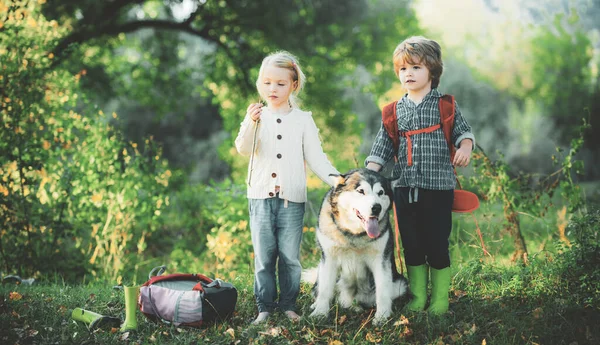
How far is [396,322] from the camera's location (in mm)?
3102

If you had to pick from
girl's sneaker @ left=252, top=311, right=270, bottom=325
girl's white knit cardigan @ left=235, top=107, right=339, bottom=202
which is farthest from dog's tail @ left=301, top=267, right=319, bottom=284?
girl's white knit cardigan @ left=235, top=107, right=339, bottom=202

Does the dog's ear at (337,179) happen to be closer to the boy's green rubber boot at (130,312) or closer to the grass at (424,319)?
the grass at (424,319)

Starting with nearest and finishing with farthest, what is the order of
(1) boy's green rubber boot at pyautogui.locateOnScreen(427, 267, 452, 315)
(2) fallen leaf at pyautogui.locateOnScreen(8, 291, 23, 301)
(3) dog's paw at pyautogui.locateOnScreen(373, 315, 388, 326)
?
1. (3) dog's paw at pyautogui.locateOnScreen(373, 315, 388, 326)
2. (1) boy's green rubber boot at pyautogui.locateOnScreen(427, 267, 452, 315)
3. (2) fallen leaf at pyautogui.locateOnScreen(8, 291, 23, 301)

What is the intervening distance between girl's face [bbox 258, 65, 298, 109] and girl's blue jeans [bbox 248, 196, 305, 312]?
66cm

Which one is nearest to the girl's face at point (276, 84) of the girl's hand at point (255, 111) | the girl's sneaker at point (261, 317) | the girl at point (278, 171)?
the girl at point (278, 171)

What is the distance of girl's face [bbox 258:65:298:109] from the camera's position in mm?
3213

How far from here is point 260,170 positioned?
3258mm

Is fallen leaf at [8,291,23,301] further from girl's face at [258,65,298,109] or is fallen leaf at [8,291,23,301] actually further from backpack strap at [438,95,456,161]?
backpack strap at [438,95,456,161]

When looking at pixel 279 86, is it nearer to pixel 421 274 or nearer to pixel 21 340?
pixel 421 274

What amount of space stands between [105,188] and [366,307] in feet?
9.98

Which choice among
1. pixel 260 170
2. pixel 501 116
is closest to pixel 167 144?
pixel 501 116

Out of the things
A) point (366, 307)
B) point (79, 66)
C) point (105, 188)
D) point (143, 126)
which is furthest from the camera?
point (143, 126)

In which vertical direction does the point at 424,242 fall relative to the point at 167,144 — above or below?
below

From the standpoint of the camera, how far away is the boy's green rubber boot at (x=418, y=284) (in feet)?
11.2
